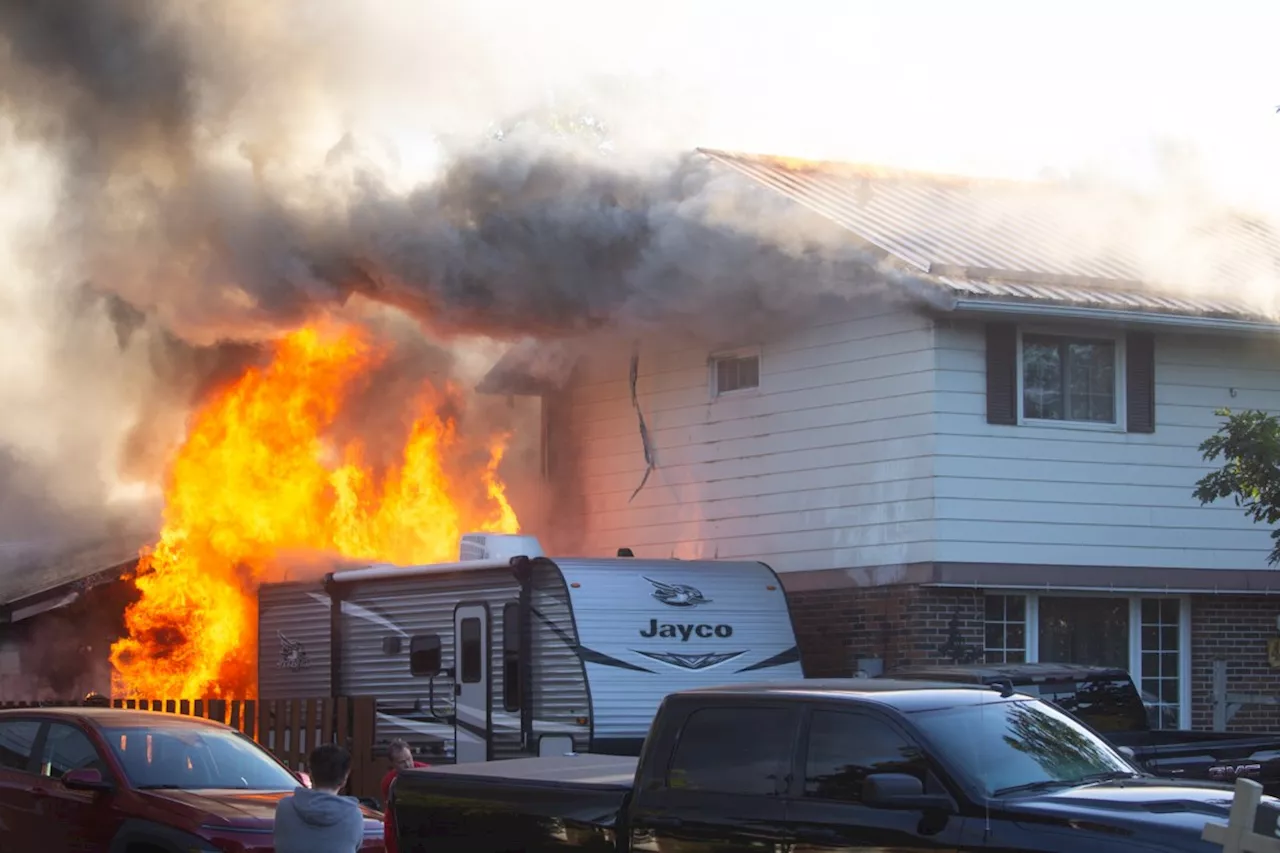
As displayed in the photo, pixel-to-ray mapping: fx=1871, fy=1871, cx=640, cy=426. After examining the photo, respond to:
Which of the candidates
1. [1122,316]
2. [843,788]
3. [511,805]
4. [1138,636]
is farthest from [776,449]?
[843,788]

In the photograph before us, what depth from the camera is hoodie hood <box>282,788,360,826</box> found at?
26.0ft

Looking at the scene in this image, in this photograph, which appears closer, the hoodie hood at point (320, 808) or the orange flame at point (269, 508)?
the hoodie hood at point (320, 808)

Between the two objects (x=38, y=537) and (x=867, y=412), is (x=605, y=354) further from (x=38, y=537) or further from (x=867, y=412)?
(x=38, y=537)

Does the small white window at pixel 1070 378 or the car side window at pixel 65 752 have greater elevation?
the small white window at pixel 1070 378

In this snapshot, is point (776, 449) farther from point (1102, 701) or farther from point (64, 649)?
point (64, 649)

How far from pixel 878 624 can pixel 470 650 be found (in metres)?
3.76

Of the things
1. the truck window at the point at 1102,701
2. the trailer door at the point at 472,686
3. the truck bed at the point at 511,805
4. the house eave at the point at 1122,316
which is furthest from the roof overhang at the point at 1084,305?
the truck bed at the point at 511,805

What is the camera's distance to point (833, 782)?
7.90m

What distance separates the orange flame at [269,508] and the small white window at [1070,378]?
6.64 metres

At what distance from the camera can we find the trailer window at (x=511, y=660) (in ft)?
51.0

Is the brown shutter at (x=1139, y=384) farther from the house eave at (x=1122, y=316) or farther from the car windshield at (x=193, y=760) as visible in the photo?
the car windshield at (x=193, y=760)

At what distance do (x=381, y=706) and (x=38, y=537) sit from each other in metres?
12.3

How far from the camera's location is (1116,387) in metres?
17.8

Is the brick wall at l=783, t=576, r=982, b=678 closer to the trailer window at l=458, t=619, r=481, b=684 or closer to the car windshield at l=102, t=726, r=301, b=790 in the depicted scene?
the trailer window at l=458, t=619, r=481, b=684
